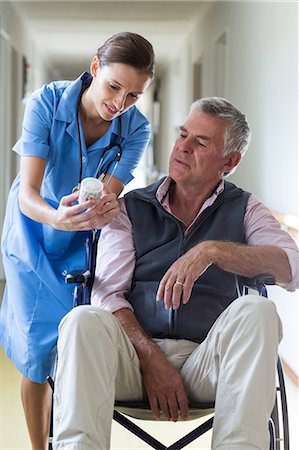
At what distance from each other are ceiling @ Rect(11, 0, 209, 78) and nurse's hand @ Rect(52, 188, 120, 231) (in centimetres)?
597

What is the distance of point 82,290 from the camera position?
6.60 ft

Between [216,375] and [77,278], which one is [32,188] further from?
[216,375]

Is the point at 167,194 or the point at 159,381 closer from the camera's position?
the point at 159,381

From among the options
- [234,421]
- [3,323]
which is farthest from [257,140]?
[234,421]

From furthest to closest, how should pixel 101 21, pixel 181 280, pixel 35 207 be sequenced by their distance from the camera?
pixel 101 21
pixel 35 207
pixel 181 280

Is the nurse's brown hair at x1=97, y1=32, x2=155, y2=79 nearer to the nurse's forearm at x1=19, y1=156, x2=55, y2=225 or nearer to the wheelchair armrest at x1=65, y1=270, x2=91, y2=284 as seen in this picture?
the nurse's forearm at x1=19, y1=156, x2=55, y2=225

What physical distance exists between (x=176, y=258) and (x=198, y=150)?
354mm

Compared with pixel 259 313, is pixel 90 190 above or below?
above

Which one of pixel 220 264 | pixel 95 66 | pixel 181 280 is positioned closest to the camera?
pixel 181 280

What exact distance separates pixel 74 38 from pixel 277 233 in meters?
9.00

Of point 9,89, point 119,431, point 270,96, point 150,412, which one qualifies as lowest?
point 119,431

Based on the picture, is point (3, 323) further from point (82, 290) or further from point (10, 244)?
point (82, 290)

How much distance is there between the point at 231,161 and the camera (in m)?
2.29

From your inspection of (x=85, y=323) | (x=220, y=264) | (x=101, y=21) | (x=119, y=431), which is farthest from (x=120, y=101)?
(x=101, y=21)
